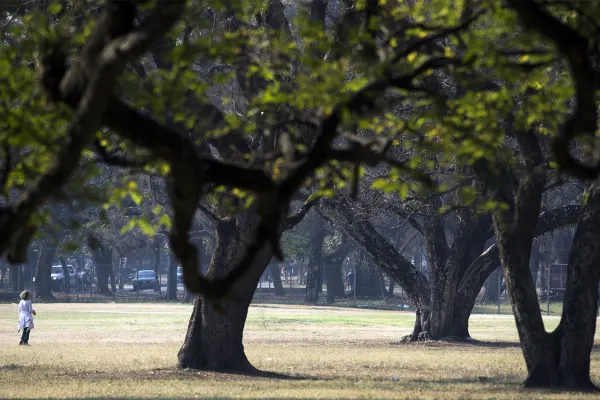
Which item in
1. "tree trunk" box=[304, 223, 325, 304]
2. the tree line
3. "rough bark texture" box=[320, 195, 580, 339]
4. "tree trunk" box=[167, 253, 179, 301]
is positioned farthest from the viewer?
"tree trunk" box=[167, 253, 179, 301]

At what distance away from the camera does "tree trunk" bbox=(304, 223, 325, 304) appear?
6481 centimetres

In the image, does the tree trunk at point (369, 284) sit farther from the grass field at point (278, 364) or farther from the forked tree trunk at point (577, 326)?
the forked tree trunk at point (577, 326)

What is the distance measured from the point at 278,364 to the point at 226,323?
2857mm

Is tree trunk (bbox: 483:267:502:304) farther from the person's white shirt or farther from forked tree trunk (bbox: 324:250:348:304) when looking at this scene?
the person's white shirt

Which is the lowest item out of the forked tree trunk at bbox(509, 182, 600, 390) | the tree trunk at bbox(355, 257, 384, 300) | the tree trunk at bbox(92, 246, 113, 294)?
the forked tree trunk at bbox(509, 182, 600, 390)

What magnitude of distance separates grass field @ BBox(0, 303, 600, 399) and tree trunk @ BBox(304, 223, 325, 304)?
25101 mm

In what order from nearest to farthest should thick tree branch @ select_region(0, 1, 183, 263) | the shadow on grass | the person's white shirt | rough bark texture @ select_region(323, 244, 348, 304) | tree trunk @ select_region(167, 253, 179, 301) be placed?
thick tree branch @ select_region(0, 1, 183, 263)
the shadow on grass
the person's white shirt
rough bark texture @ select_region(323, 244, 348, 304)
tree trunk @ select_region(167, 253, 179, 301)

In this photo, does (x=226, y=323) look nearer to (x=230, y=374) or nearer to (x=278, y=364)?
(x=230, y=374)

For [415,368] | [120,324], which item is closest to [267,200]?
[415,368]

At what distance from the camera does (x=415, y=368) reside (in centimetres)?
2069

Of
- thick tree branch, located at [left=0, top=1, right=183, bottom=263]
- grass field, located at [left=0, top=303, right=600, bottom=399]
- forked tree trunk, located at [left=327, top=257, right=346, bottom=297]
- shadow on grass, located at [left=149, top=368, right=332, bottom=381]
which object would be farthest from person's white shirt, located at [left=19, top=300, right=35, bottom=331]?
forked tree trunk, located at [left=327, top=257, right=346, bottom=297]

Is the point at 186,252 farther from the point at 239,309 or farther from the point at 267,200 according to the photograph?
the point at 239,309

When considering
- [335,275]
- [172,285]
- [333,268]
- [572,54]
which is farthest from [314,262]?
[572,54]

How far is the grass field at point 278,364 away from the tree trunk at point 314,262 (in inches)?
988
